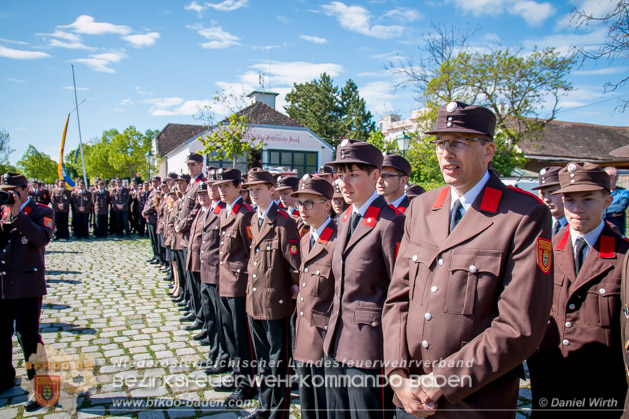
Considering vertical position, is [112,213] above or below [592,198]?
below

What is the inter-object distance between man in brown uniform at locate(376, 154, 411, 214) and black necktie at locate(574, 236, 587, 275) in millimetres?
2152

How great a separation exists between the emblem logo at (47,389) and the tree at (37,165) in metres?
66.8

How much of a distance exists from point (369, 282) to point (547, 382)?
1588mm

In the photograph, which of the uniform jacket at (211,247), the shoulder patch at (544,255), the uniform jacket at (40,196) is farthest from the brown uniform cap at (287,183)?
the uniform jacket at (40,196)

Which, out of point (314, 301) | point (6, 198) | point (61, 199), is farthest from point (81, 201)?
point (314, 301)

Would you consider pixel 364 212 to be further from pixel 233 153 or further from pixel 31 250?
pixel 233 153

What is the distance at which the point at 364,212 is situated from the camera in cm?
315

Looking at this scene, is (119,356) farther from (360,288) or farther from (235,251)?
(360,288)

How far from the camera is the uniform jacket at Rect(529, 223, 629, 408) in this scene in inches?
111

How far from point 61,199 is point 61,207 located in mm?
416

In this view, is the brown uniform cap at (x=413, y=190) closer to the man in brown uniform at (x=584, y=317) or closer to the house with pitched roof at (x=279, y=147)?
the man in brown uniform at (x=584, y=317)

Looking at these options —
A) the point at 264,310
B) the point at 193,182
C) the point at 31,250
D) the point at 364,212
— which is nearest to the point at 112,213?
the point at 193,182

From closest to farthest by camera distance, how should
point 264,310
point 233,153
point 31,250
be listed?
point 264,310 → point 31,250 → point 233,153

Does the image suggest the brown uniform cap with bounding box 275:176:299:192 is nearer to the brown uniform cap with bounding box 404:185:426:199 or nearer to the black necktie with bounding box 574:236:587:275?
the brown uniform cap with bounding box 404:185:426:199
